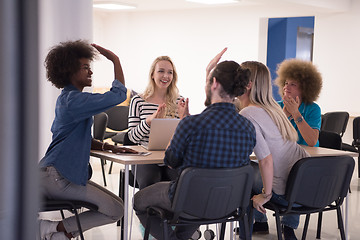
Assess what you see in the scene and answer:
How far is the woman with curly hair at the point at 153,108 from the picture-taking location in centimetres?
352

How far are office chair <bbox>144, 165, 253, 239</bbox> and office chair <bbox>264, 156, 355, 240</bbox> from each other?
30cm

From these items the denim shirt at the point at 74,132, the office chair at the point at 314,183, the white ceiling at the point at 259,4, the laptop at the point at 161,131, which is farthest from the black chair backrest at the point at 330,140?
the white ceiling at the point at 259,4

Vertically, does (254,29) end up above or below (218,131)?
above

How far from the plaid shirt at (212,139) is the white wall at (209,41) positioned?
552 centimetres

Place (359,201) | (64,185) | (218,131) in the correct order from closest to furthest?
(218,131) < (64,185) < (359,201)

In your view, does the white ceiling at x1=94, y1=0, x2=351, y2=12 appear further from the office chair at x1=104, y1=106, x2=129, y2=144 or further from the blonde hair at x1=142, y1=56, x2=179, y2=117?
the blonde hair at x1=142, y1=56, x2=179, y2=117

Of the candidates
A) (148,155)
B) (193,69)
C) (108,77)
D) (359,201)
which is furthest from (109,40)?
(148,155)

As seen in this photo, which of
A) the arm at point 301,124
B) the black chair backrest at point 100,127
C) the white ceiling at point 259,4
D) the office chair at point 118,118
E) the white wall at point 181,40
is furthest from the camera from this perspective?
the white wall at point 181,40

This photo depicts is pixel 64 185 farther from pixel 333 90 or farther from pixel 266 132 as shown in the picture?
pixel 333 90

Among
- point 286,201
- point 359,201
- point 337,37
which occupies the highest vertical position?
point 337,37

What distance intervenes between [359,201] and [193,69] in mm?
5455

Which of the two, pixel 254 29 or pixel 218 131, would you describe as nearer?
pixel 218 131

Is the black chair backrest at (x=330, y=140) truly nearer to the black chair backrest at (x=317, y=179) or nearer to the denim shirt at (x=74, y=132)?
the black chair backrest at (x=317, y=179)

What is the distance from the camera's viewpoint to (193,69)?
1004 centimetres
